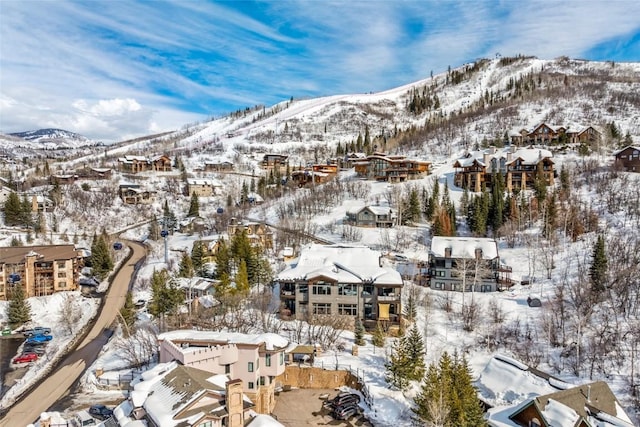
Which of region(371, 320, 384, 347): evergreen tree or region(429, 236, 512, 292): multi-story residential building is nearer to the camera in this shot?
region(371, 320, 384, 347): evergreen tree

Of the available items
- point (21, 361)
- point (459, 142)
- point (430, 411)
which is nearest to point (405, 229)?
point (430, 411)

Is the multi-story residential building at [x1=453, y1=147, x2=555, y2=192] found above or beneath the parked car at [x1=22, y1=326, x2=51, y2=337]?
above

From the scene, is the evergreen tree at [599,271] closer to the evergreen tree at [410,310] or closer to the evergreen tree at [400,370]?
the evergreen tree at [410,310]

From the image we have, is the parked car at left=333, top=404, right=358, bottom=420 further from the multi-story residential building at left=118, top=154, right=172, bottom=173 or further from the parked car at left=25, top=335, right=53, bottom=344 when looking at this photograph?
the multi-story residential building at left=118, top=154, right=172, bottom=173

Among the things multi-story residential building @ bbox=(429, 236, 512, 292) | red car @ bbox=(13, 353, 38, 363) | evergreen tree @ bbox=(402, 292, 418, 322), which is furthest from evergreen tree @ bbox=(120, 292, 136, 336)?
multi-story residential building @ bbox=(429, 236, 512, 292)

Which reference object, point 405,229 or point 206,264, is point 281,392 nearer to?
point 206,264

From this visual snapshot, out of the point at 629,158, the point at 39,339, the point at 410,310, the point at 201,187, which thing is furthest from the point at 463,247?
the point at 201,187
